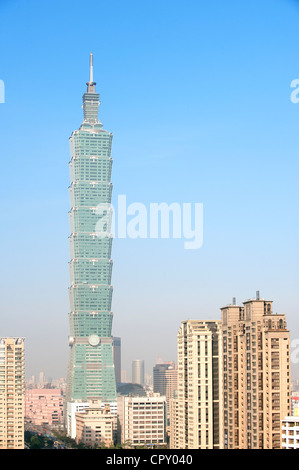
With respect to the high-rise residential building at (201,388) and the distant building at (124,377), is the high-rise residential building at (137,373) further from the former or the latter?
the high-rise residential building at (201,388)

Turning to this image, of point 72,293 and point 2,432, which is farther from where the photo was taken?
point 72,293

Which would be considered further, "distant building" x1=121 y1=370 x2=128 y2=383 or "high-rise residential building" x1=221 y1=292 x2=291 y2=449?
"distant building" x1=121 y1=370 x2=128 y2=383

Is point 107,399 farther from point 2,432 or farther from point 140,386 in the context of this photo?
point 2,432

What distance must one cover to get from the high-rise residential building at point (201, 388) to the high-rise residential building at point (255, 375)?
0.18 meters

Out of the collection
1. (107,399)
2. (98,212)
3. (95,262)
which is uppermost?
(98,212)

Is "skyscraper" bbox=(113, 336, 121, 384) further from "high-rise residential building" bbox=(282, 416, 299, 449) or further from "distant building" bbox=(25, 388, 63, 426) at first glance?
"high-rise residential building" bbox=(282, 416, 299, 449)

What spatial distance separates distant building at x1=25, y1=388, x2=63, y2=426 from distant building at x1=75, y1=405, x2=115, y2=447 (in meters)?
3.45

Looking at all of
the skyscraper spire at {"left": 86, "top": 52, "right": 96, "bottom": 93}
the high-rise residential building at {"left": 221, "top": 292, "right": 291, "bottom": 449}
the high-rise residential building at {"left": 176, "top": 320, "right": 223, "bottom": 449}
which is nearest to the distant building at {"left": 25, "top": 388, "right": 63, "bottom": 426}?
the skyscraper spire at {"left": 86, "top": 52, "right": 96, "bottom": 93}

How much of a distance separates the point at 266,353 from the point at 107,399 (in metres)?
15.1

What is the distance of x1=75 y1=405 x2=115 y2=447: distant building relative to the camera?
13289 mm

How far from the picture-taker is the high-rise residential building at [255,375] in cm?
711

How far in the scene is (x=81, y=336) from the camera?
2259 centimetres

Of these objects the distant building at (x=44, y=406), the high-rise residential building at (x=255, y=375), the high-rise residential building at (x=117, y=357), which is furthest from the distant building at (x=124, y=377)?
the high-rise residential building at (x=255, y=375)
